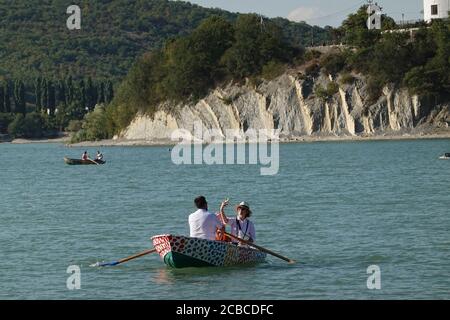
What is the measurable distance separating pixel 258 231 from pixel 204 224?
29.5ft

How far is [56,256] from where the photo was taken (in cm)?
2939

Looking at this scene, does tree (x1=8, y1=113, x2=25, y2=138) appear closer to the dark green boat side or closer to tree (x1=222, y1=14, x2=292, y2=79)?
tree (x1=222, y1=14, x2=292, y2=79)

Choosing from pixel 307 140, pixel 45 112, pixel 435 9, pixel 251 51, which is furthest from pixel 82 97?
pixel 435 9

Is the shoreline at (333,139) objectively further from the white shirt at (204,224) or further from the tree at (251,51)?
the white shirt at (204,224)

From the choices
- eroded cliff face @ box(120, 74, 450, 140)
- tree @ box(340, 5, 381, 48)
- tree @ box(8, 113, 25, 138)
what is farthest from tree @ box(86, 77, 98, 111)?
tree @ box(340, 5, 381, 48)

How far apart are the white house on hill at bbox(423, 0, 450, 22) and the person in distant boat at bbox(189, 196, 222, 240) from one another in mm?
108201

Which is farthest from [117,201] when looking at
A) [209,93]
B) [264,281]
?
[209,93]

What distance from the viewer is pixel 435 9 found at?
5236 inches

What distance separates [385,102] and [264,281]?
10426cm

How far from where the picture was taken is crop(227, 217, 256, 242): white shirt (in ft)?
87.5

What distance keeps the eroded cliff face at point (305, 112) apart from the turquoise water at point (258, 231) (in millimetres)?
57224

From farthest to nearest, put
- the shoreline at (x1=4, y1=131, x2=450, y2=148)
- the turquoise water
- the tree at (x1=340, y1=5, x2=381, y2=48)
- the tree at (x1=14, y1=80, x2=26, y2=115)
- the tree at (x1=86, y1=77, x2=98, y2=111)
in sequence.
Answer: the tree at (x1=86, y1=77, x2=98, y2=111), the tree at (x1=14, y1=80, x2=26, y2=115), the tree at (x1=340, y1=5, x2=381, y2=48), the shoreline at (x1=4, y1=131, x2=450, y2=148), the turquoise water

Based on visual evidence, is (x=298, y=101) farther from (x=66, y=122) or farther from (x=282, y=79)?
(x=66, y=122)

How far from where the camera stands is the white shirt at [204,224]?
2553 cm
